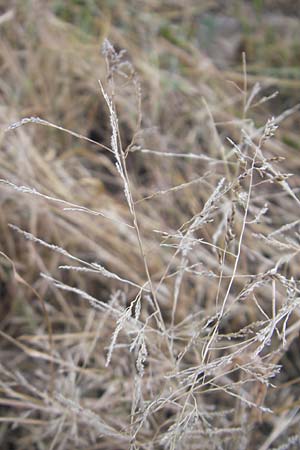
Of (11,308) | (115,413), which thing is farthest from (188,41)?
(115,413)

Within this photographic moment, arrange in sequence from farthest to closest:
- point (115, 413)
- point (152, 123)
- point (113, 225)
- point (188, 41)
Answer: point (188, 41) → point (152, 123) → point (113, 225) → point (115, 413)

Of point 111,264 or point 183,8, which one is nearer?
point 111,264

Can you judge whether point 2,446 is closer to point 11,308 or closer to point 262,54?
point 11,308

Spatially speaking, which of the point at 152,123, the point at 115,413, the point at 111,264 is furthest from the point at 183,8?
the point at 115,413

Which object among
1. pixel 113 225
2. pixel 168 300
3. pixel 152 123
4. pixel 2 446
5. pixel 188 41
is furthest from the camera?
pixel 188 41

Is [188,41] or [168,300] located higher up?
[188,41]

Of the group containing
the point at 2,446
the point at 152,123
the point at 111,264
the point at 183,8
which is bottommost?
the point at 2,446

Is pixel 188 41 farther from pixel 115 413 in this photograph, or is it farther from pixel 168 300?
pixel 115 413
